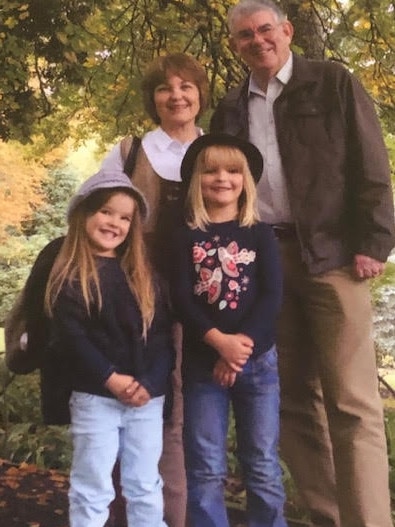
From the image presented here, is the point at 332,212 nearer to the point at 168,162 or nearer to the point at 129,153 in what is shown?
the point at 168,162

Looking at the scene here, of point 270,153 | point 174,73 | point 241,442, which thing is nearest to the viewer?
point 241,442

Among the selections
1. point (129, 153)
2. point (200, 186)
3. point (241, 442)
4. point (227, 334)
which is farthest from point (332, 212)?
point (241, 442)

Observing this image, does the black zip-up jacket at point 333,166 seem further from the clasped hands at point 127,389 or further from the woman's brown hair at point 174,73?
the clasped hands at point 127,389

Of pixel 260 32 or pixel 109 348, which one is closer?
pixel 109 348

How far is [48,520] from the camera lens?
11.3 ft

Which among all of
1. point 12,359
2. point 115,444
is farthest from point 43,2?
point 115,444

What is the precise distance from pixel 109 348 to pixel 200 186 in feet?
2.02

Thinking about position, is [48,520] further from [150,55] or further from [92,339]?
[150,55]

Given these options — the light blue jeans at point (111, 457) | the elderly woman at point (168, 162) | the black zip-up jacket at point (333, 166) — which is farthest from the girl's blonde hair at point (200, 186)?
the light blue jeans at point (111, 457)

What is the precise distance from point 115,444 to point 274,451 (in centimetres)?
53

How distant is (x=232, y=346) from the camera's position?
2346 mm

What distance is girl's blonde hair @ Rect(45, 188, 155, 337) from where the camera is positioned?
2.40 metres

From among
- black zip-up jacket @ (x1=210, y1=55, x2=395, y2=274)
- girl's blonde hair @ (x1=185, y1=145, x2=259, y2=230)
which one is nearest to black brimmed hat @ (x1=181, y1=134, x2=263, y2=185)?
girl's blonde hair @ (x1=185, y1=145, x2=259, y2=230)

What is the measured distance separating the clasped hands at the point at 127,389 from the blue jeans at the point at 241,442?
17cm
